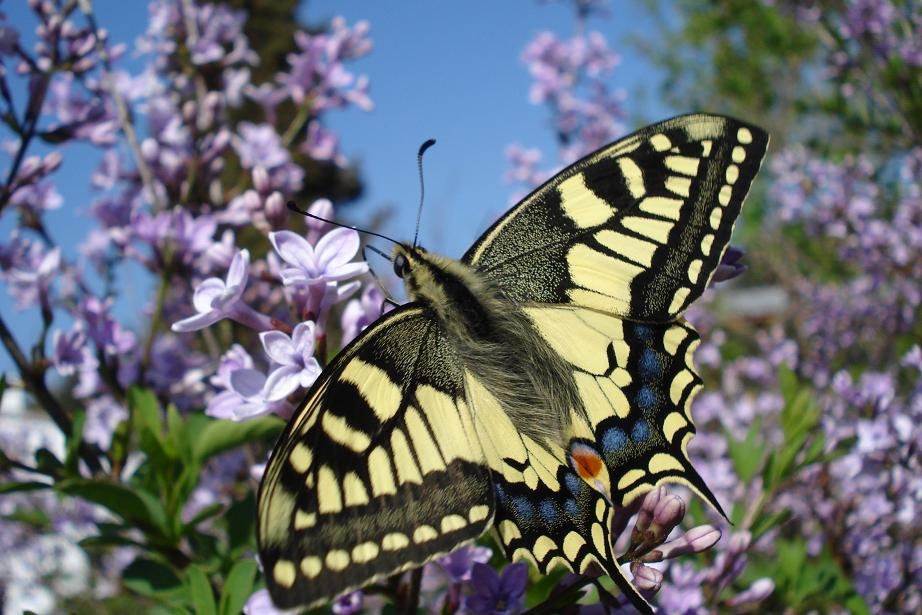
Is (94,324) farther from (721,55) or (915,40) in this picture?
(721,55)

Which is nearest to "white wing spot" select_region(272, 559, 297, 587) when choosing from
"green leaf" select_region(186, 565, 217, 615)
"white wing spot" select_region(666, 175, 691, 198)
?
"green leaf" select_region(186, 565, 217, 615)

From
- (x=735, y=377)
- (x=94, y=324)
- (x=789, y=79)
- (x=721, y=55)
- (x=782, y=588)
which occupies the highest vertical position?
(x=721, y=55)

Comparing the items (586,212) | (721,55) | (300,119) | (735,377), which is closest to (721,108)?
(721,55)

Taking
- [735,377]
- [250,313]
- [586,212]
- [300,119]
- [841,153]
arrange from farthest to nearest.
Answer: [841,153] < [735,377] < [300,119] < [586,212] < [250,313]

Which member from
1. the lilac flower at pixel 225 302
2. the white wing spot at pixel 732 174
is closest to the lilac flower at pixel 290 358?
the lilac flower at pixel 225 302

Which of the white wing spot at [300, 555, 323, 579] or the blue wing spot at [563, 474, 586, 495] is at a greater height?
the white wing spot at [300, 555, 323, 579]

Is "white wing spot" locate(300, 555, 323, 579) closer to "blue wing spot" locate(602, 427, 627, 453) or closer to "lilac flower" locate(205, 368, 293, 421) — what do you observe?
"lilac flower" locate(205, 368, 293, 421)
